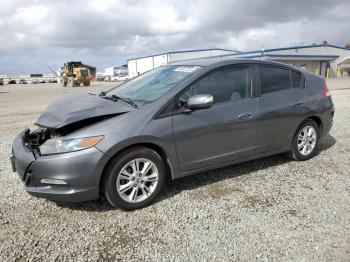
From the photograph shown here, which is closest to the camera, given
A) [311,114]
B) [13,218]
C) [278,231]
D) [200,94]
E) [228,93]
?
[278,231]

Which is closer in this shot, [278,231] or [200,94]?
[278,231]

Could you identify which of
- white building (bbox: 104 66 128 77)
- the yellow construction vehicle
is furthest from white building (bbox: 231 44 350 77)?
white building (bbox: 104 66 128 77)

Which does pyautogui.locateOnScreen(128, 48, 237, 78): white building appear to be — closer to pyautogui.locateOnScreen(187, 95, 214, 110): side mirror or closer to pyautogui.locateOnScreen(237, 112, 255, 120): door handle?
pyautogui.locateOnScreen(237, 112, 255, 120): door handle

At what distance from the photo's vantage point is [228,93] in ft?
13.3

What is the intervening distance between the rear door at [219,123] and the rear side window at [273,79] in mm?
242

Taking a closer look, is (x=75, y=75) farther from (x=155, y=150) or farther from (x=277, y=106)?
(x=155, y=150)

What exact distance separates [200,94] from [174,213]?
4.62 feet

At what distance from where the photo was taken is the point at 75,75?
125 feet

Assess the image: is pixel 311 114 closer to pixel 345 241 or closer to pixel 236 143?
pixel 236 143

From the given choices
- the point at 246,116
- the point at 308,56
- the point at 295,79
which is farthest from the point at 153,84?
the point at 308,56

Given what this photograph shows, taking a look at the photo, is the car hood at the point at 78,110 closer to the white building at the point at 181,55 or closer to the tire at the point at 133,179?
the tire at the point at 133,179

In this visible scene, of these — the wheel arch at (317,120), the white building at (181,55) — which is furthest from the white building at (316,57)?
the wheel arch at (317,120)

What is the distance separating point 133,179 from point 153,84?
1378 mm

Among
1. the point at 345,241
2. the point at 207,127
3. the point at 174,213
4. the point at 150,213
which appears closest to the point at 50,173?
the point at 150,213
